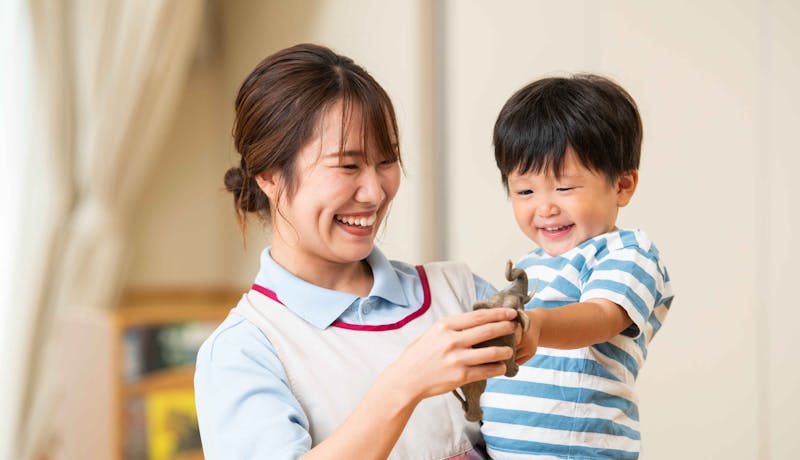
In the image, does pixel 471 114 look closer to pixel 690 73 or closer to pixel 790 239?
pixel 690 73

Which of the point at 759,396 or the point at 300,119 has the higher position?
the point at 300,119

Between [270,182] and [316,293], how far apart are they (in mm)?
186

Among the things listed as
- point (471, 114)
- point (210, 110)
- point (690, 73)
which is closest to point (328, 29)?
point (471, 114)

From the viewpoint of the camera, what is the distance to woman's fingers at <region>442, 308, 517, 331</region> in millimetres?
976

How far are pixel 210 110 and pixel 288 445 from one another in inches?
133

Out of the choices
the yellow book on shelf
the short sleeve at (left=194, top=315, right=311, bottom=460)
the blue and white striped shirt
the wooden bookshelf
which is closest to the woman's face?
the short sleeve at (left=194, top=315, right=311, bottom=460)

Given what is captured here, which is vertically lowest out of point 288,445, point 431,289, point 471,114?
point 288,445

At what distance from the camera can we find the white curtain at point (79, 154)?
3500mm

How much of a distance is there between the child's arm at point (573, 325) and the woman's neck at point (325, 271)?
15.5 inches

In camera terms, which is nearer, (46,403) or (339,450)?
(339,450)

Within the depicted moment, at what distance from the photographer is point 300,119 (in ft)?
4.25

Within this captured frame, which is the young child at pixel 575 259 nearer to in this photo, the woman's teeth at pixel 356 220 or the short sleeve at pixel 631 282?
the short sleeve at pixel 631 282

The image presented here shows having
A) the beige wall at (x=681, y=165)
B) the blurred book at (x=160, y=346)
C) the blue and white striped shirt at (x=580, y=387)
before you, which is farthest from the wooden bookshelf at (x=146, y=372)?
the blue and white striped shirt at (x=580, y=387)

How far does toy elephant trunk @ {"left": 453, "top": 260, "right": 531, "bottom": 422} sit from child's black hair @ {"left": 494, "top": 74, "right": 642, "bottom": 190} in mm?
308
